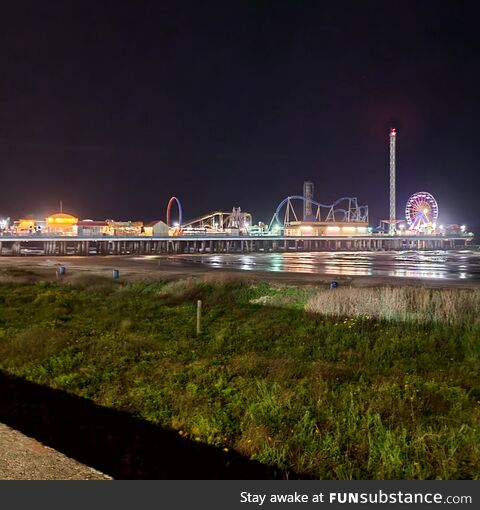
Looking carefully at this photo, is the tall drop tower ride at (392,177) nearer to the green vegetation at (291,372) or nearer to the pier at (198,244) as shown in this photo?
the pier at (198,244)

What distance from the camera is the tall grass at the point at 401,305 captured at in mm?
14812

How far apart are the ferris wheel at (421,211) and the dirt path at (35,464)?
13706 centimetres

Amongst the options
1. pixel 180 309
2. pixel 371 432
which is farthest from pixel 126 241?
pixel 371 432

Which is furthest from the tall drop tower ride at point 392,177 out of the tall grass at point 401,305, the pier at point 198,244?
the tall grass at point 401,305

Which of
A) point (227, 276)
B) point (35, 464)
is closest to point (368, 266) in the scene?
point (227, 276)

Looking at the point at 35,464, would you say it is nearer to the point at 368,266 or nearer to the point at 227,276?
the point at 227,276

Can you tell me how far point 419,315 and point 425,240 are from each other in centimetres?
11742

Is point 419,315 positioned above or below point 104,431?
above

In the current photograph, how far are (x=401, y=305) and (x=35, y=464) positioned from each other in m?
12.7

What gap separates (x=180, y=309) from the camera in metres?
18.2

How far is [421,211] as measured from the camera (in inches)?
5246

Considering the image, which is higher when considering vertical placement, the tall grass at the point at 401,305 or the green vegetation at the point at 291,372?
the tall grass at the point at 401,305

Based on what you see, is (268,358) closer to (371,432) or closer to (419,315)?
(371,432)

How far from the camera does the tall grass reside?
48.6 ft
